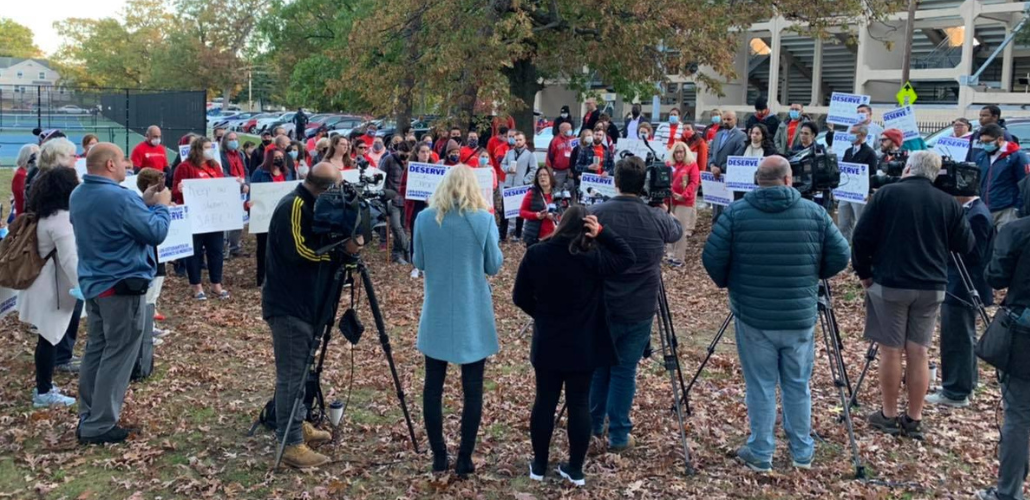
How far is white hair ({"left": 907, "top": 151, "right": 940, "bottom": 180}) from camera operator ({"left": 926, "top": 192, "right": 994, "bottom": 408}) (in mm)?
834

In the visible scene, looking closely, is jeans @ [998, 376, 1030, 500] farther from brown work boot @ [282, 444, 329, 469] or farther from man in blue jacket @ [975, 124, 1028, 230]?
man in blue jacket @ [975, 124, 1028, 230]

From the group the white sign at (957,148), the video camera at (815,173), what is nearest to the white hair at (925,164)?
the video camera at (815,173)

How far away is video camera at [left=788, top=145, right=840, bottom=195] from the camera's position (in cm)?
674

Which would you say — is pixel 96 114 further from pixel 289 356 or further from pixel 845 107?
pixel 289 356

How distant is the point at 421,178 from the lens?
12570 mm

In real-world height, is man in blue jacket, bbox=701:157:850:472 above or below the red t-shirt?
below

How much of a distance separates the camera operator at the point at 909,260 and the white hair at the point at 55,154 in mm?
6023

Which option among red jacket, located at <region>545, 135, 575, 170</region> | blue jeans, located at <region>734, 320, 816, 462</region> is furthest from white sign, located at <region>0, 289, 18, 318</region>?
red jacket, located at <region>545, 135, 575, 170</region>

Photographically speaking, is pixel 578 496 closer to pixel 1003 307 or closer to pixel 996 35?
pixel 1003 307

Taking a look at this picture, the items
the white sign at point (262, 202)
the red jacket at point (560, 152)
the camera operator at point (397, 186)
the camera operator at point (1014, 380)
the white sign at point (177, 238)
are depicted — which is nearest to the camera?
the camera operator at point (1014, 380)

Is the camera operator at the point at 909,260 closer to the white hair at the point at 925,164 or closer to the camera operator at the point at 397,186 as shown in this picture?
the white hair at the point at 925,164

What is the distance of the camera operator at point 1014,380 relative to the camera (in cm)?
518

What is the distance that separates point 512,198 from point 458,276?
773 centimetres

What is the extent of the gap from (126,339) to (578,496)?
10.5 ft
